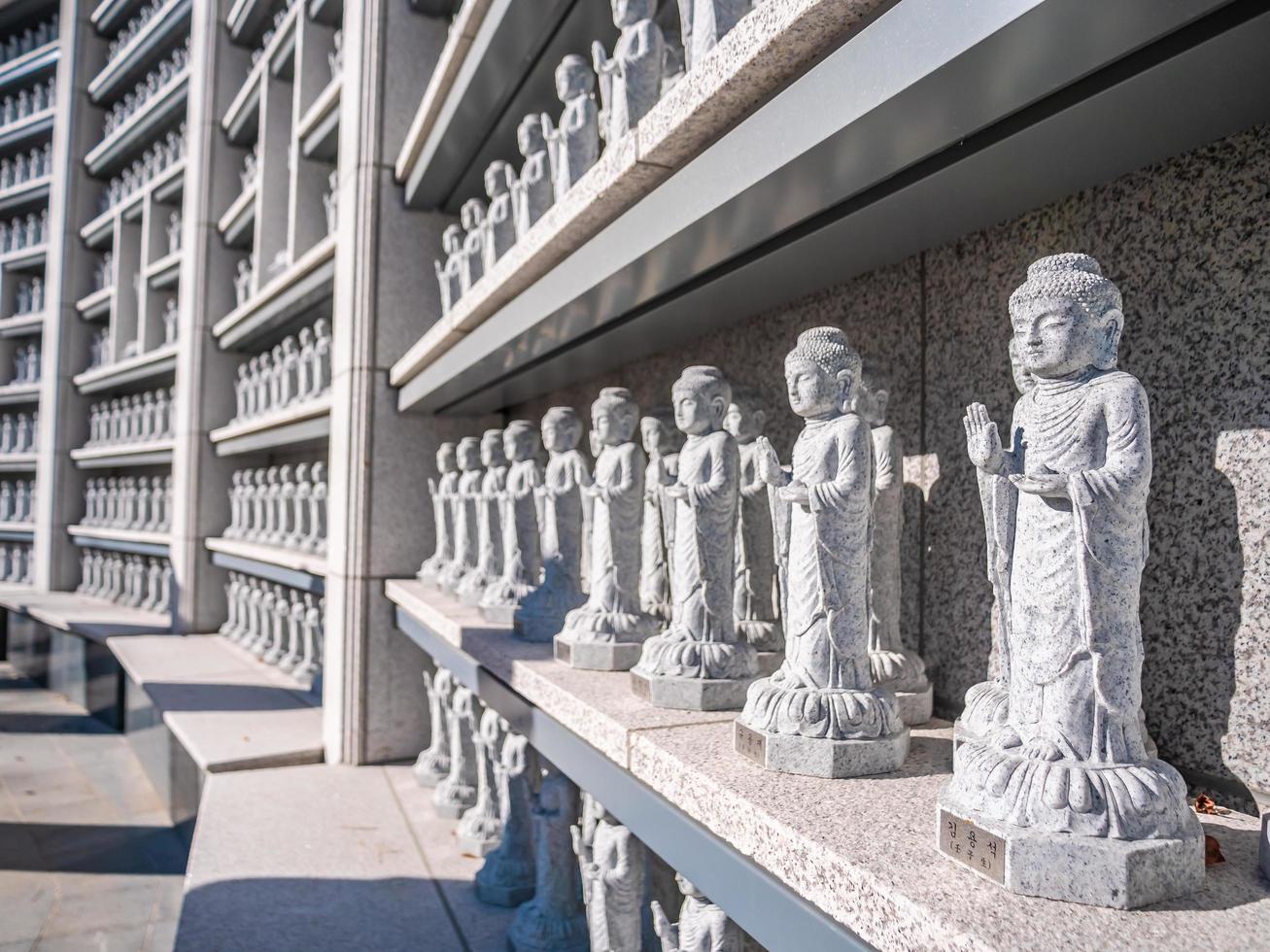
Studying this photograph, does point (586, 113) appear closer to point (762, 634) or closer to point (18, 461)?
point (762, 634)

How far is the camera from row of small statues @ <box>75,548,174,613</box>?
11.5 meters

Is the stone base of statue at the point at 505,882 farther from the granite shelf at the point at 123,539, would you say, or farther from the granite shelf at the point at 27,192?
the granite shelf at the point at 27,192

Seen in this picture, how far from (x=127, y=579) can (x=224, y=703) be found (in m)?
5.96

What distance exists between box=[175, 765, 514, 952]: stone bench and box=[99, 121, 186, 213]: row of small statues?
9.30 meters

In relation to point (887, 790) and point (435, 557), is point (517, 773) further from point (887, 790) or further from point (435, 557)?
point (887, 790)

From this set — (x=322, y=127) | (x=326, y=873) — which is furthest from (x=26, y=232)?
(x=326, y=873)

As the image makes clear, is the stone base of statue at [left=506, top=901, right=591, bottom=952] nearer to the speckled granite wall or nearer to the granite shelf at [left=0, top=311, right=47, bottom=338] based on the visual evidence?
the speckled granite wall

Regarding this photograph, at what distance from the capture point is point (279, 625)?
8742 mm

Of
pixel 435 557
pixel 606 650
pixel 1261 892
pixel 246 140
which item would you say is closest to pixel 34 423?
pixel 246 140

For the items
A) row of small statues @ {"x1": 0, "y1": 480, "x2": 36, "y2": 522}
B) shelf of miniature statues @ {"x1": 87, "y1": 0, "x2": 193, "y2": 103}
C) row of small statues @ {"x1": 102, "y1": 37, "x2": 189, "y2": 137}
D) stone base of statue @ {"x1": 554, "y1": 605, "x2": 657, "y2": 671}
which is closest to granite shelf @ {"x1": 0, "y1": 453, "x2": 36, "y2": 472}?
row of small statues @ {"x1": 0, "y1": 480, "x2": 36, "y2": 522}

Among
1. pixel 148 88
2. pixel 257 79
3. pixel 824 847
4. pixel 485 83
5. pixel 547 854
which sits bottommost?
pixel 547 854

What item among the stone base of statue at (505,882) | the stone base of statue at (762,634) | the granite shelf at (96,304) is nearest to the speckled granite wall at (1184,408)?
the stone base of statue at (762,634)

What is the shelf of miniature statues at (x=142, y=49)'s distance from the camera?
1164 cm

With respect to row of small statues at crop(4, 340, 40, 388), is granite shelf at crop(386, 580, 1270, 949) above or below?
below
